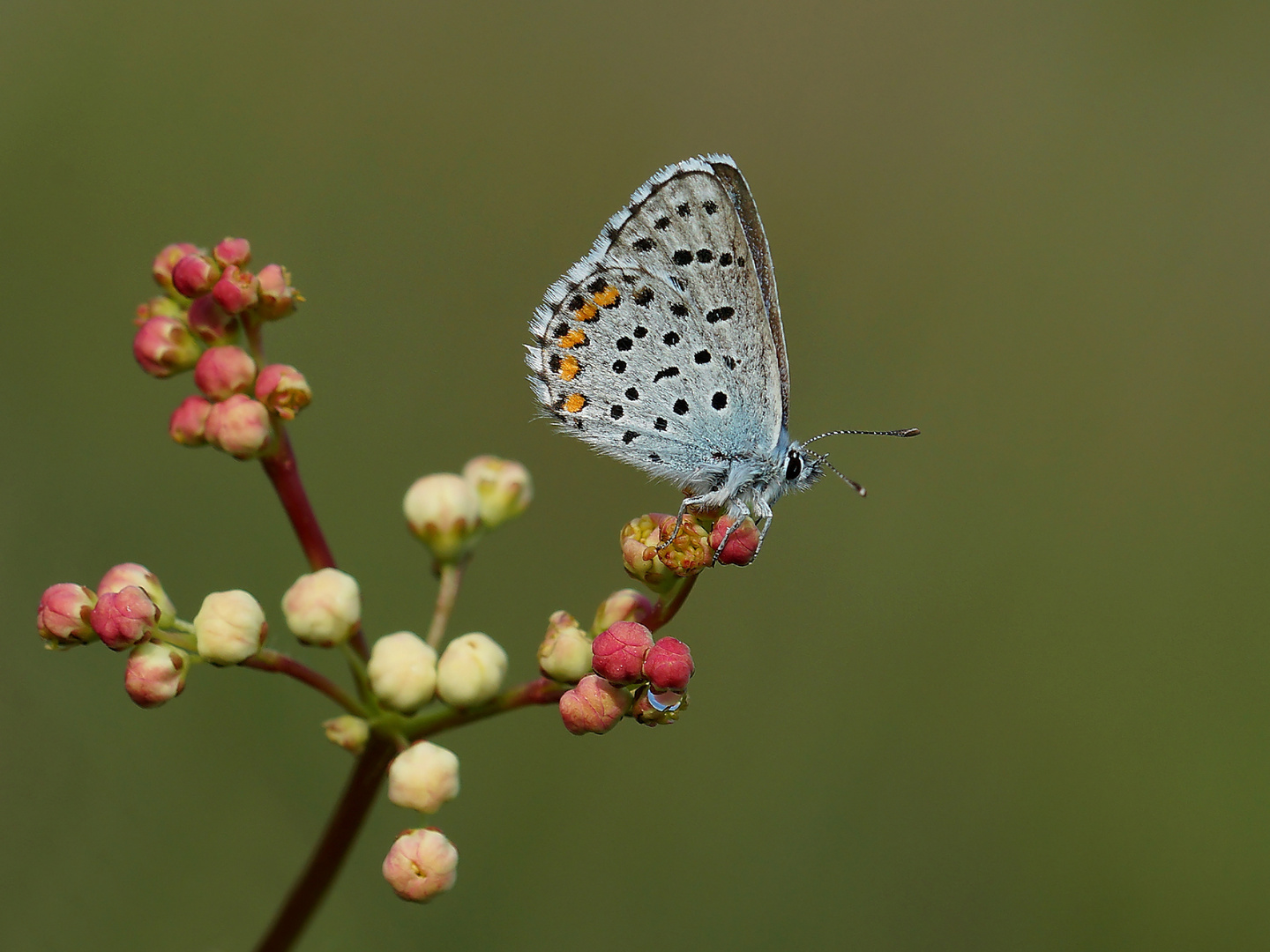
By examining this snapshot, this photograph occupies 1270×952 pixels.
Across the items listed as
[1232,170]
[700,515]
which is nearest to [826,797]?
[700,515]

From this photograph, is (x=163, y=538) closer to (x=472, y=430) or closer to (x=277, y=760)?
(x=277, y=760)

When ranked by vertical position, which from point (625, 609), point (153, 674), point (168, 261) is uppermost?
point (168, 261)

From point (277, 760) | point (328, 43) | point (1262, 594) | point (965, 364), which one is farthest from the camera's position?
point (328, 43)

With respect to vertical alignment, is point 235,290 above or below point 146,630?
above


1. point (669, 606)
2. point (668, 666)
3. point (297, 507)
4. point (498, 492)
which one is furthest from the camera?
point (498, 492)

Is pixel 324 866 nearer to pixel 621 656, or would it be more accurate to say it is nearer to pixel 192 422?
pixel 621 656

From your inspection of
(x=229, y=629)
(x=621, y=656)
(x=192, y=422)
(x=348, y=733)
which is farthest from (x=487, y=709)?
(x=192, y=422)

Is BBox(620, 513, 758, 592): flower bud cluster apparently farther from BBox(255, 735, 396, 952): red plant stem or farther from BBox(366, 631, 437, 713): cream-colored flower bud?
BBox(255, 735, 396, 952): red plant stem
